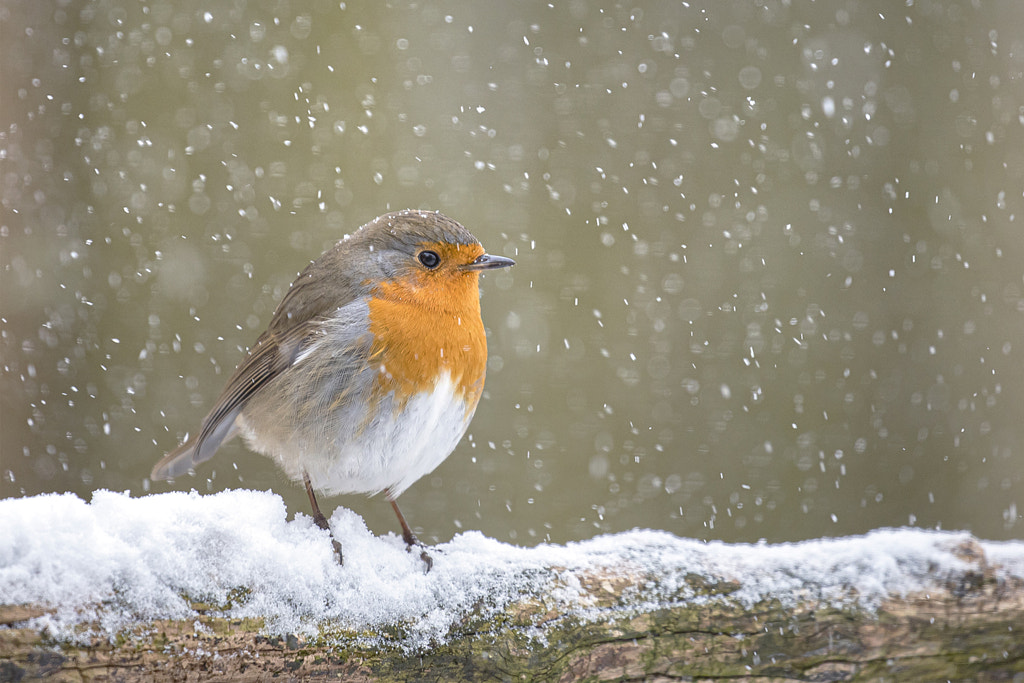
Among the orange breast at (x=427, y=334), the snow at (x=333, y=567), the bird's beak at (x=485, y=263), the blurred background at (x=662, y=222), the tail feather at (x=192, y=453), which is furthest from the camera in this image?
the blurred background at (x=662, y=222)

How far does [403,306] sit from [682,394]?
9.62 feet

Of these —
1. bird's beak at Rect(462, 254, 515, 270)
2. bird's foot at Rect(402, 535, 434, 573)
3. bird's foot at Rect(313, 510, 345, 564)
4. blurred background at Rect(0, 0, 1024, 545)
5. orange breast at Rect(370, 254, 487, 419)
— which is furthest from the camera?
blurred background at Rect(0, 0, 1024, 545)

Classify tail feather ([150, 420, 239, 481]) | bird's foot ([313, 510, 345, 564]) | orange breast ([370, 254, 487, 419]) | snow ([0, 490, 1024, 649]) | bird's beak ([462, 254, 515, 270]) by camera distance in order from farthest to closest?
tail feather ([150, 420, 239, 481])
bird's beak ([462, 254, 515, 270])
orange breast ([370, 254, 487, 419])
bird's foot ([313, 510, 345, 564])
snow ([0, 490, 1024, 649])

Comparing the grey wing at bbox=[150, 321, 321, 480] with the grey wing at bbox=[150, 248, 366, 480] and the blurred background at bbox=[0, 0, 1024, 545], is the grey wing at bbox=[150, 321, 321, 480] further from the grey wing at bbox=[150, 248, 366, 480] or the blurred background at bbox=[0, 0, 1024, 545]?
the blurred background at bbox=[0, 0, 1024, 545]

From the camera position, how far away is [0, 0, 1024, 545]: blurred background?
14.8 ft

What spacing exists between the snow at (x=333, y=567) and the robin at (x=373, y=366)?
0.15 metres

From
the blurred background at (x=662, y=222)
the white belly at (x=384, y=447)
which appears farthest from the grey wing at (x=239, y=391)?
the blurred background at (x=662, y=222)

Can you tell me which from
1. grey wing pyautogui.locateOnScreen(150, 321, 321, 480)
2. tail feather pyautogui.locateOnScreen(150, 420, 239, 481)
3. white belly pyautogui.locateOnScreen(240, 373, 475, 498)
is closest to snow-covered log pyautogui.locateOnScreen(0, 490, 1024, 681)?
white belly pyautogui.locateOnScreen(240, 373, 475, 498)

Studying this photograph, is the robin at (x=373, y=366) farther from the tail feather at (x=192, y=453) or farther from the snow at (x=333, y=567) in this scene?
the snow at (x=333, y=567)

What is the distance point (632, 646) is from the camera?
2117 mm

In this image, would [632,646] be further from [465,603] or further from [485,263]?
[485,263]

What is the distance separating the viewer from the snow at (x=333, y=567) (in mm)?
1619

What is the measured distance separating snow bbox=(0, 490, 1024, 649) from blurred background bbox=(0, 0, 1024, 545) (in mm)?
2366

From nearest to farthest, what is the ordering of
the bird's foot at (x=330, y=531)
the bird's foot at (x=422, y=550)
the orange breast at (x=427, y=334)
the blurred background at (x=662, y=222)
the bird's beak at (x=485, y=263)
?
the bird's foot at (x=330, y=531) < the bird's foot at (x=422, y=550) < the orange breast at (x=427, y=334) < the bird's beak at (x=485, y=263) < the blurred background at (x=662, y=222)
